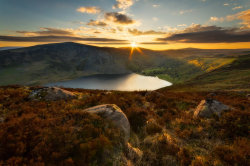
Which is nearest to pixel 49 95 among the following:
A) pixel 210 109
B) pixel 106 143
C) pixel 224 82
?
pixel 106 143

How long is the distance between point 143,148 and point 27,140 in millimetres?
4742

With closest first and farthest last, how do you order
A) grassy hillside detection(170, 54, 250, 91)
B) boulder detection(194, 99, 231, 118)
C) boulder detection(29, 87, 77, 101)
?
boulder detection(194, 99, 231, 118) → boulder detection(29, 87, 77, 101) → grassy hillside detection(170, 54, 250, 91)

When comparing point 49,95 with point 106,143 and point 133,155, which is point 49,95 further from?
point 133,155

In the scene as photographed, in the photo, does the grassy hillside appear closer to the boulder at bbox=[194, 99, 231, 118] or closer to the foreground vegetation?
the boulder at bbox=[194, 99, 231, 118]

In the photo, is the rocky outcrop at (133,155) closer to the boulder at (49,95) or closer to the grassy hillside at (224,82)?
the boulder at (49,95)

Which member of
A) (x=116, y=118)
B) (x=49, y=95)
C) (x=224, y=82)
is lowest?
(x=224, y=82)

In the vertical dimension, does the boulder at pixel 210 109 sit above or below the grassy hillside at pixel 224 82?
above

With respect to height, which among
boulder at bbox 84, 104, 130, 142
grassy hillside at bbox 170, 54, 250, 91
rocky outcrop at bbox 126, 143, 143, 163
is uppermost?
boulder at bbox 84, 104, 130, 142

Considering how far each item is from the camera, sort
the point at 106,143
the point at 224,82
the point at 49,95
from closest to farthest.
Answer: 1. the point at 106,143
2. the point at 49,95
3. the point at 224,82

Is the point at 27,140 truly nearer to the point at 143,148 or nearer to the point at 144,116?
the point at 143,148

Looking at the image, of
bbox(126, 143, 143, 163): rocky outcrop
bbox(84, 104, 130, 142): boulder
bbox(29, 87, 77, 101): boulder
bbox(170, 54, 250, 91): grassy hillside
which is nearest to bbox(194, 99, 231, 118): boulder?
bbox(84, 104, 130, 142): boulder

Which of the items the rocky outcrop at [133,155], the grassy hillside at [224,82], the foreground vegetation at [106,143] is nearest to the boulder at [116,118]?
the foreground vegetation at [106,143]

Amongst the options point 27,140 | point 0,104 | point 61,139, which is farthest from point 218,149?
point 0,104

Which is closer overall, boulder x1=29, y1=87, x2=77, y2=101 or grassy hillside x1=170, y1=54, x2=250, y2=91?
boulder x1=29, y1=87, x2=77, y2=101
